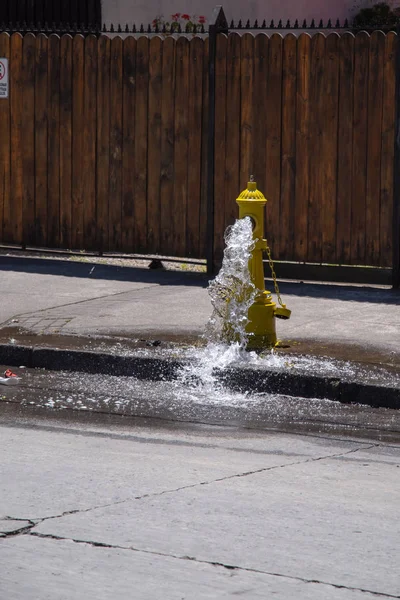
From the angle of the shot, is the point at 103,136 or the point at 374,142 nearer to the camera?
the point at 374,142

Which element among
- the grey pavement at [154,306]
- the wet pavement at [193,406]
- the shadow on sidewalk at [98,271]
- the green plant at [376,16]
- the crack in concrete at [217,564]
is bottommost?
the crack in concrete at [217,564]

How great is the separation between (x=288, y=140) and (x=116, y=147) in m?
1.86

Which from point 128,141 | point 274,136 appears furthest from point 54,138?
point 274,136

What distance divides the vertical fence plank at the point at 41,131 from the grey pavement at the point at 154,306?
622 mm

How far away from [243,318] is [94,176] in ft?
14.0

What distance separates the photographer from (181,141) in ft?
38.6

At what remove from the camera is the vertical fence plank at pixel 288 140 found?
437 inches

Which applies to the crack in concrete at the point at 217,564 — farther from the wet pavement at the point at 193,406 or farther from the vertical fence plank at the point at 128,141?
the vertical fence plank at the point at 128,141

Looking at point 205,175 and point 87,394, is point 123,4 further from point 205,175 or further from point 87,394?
point 87,394

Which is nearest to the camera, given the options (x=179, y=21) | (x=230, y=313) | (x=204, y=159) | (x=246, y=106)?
(x=230, y=313)

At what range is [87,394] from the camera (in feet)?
25.6

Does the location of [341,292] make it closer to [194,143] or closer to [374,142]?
[374,142]

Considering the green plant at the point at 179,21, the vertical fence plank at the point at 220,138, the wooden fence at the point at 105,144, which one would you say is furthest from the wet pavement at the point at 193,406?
the green plant at the point at 179,21

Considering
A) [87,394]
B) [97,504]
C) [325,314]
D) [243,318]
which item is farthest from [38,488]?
[325,314]
